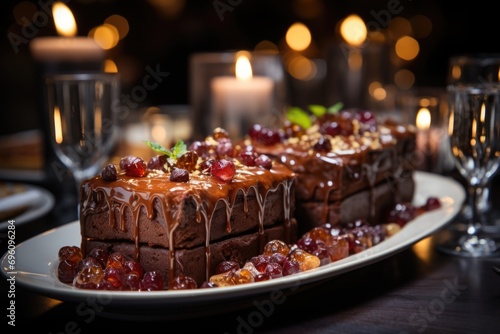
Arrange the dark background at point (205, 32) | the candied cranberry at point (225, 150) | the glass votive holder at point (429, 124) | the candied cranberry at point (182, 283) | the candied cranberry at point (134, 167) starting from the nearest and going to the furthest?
the candied cranberry at point (182, 283), the candied cranberry at point (134, 167), the candied cranberry at point (225, 150), the glass votive holder at point (429, 124), the dark background at point (205, 32)

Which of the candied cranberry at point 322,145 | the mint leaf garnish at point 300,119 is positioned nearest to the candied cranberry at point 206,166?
the candied cranberry at point 322,145

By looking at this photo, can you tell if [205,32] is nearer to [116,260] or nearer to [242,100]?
[242,100]

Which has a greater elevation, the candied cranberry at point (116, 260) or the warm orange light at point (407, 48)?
the warm orange light at point (407, 48)

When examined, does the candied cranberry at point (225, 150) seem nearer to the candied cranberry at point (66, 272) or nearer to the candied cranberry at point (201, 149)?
the candied cranberry at point (201, 149)

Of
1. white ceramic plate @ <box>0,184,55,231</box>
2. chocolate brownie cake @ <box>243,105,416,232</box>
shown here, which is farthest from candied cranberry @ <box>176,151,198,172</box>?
white ceramic plate @ <box>0,184,55,231</box>

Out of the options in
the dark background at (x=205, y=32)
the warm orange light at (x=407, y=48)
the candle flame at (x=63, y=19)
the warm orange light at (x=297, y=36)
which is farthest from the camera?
the warm orange light at (x=297, y=36)

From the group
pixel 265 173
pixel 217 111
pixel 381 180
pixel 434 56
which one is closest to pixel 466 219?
pixel 381 180
